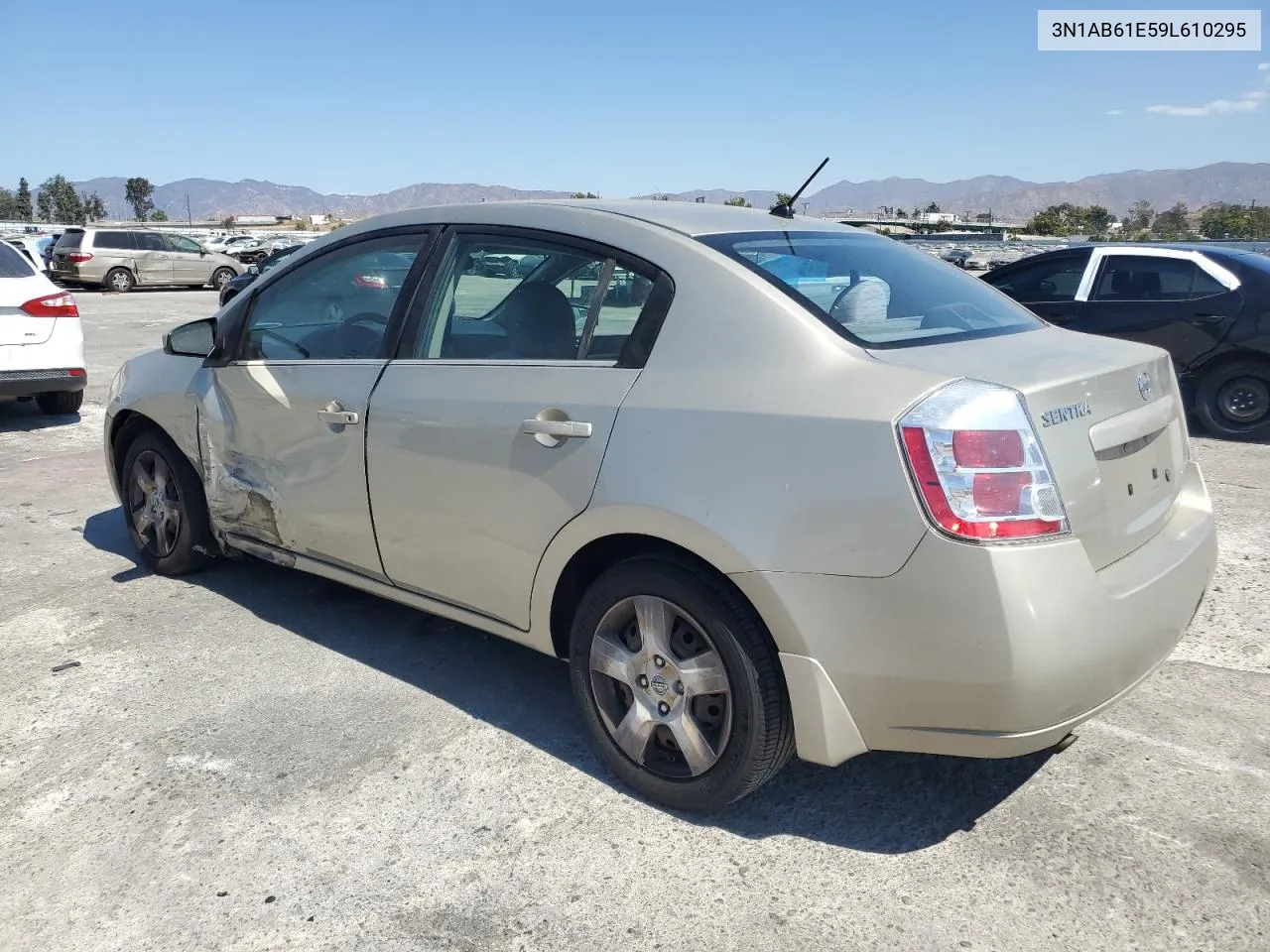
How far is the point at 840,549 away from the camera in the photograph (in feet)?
8.02

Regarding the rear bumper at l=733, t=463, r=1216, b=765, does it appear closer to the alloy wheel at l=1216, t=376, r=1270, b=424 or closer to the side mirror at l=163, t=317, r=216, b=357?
the side mirror at l=163, t=317, r=216, b=357

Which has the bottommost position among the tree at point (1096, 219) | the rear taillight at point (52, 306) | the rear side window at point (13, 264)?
the rear taillight at point (52, 306)

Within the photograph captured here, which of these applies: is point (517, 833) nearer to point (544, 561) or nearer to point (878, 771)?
point (544, 561)

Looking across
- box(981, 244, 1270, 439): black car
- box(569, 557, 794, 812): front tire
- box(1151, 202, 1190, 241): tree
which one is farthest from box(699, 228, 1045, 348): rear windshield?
box(1151, 202, 1190, 241): tree

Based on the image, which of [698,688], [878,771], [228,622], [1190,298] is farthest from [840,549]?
[1190,298]

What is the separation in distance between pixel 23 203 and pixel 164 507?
105774mm

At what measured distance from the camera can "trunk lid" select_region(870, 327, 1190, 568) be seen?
2.45 meters

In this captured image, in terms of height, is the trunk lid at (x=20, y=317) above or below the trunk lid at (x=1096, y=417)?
above

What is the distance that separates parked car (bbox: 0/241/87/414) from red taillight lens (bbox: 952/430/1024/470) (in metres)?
7.90

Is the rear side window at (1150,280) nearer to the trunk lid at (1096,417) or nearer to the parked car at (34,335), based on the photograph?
the trunk lid at (1096,417)

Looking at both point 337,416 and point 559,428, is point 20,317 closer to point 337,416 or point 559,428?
point 337,416

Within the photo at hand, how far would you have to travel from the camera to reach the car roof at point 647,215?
10.6ft

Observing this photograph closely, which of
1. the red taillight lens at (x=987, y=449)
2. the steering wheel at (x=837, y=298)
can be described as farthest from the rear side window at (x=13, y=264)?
the red taillight lens at (x=987, y=449)

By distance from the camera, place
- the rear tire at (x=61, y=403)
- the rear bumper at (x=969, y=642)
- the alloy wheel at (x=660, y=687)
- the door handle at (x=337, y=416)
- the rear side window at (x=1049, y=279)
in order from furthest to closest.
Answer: the rear tire at (x=61, y=403) → the rear side window at (x=1049, y=279) → the door handle at (x=337, y=416) → the alloy wheel at (x=660, y=687) → the rear bumper at (x=969, y=642)
